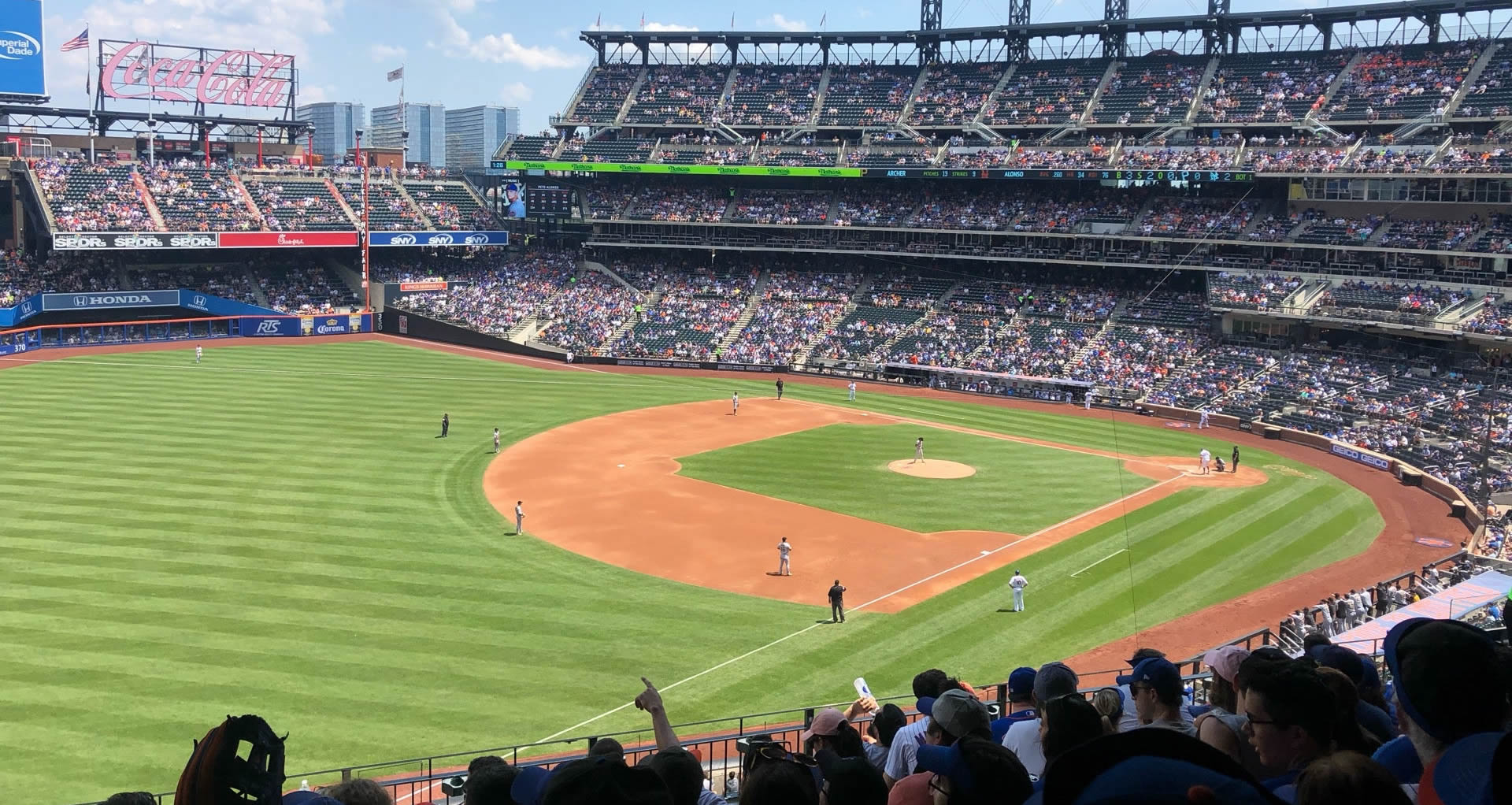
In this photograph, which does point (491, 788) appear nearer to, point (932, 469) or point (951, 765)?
point (951, 765)

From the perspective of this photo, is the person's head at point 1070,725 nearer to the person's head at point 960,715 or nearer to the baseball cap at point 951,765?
the baseball cap at point 951,765

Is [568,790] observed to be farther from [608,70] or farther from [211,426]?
[608,70]

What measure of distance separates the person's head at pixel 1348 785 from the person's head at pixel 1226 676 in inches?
195

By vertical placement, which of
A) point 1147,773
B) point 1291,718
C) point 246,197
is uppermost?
point 246,197

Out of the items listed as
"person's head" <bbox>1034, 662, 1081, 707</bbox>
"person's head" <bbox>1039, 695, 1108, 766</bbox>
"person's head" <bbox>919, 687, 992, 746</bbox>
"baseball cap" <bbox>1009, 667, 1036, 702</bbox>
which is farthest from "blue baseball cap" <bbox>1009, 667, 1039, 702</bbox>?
"person's head" <bbox>1039, 695, 1108, 766</bbox>

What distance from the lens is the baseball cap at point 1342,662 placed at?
8.52m

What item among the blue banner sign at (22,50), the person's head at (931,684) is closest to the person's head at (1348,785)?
the person's head at (931,684)

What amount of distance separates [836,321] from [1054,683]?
6556 cm

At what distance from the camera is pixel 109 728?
1967 centimetres

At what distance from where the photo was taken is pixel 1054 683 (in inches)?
298

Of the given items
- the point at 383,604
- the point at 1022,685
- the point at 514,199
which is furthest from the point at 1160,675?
the point at 514,199

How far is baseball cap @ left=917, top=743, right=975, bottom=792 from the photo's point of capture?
4.59m

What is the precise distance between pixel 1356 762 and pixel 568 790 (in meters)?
2.25

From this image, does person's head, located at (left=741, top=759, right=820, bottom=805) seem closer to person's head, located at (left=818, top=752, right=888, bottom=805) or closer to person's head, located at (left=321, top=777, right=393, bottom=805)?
person's head, located at (left=818, top=752, right=888, bottom=805)
